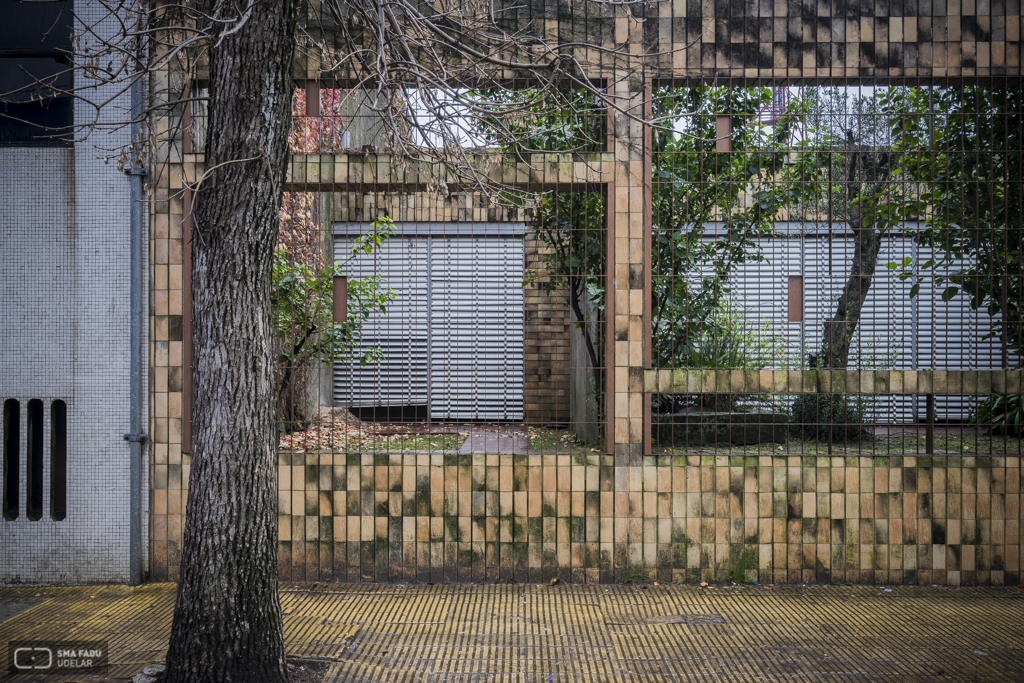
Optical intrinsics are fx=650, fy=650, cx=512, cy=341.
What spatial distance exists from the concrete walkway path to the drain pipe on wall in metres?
0.38

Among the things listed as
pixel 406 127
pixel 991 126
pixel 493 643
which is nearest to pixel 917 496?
pixel 991 126

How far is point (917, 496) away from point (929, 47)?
362cm

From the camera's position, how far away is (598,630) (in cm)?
429

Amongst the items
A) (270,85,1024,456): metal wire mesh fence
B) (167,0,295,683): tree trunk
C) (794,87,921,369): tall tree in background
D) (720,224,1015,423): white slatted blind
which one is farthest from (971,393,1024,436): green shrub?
(167,0,295,683): tree trunk

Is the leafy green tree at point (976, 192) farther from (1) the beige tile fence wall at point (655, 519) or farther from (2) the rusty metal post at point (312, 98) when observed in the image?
(2) the rusty metal post at point (312, 98)

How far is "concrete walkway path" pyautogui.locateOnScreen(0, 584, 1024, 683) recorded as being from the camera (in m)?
3.73

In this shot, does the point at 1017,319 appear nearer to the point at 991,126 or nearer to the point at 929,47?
the point at 991,126

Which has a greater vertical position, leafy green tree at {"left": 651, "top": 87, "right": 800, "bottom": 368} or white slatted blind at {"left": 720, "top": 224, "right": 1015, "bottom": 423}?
leafy green tree at {"left": 651, "top": 87, "right": 800, "bottom": 368}

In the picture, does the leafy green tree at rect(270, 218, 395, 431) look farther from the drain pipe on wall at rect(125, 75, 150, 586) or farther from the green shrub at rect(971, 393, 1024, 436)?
the green shrub at rect(971, 393, 1024, 436)

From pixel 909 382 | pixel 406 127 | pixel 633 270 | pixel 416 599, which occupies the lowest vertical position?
pixel 416 599

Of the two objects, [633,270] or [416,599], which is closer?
[416,599]

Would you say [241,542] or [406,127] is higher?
[406,127]

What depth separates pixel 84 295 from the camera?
17.0 ft

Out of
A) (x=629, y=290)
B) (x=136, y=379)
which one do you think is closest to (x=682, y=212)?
(x=629, y=290)
